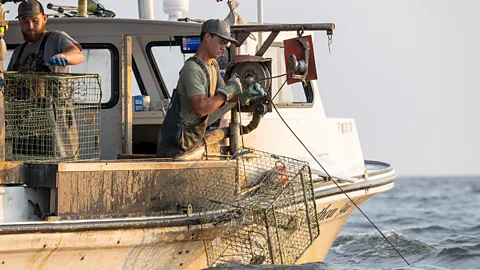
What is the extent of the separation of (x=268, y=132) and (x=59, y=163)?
2.79 m

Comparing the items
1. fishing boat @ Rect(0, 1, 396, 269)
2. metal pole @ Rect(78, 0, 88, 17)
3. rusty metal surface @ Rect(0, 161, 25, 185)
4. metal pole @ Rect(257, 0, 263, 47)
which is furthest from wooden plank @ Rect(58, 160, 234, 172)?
metal pole @ Rect(78, 0, 88, 17)

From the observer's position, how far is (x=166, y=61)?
38.2ft

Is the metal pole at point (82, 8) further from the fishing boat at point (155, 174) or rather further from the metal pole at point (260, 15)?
the metal pole at point (260, 15)

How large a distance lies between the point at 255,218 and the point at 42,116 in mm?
1837

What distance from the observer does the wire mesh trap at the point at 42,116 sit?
8977 mm

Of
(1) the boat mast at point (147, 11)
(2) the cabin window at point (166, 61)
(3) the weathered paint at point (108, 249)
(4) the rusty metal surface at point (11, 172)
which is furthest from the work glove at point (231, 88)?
(1) the boat mast at point (147, 11)

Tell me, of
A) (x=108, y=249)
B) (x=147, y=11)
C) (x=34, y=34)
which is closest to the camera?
(x=108, y=249)

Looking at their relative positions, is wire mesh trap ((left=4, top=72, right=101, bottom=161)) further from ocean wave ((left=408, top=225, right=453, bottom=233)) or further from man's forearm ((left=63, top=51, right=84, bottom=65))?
ocean wave ((left=408, top=225, right=453, bottom=233))

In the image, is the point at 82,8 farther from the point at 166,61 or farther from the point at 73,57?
the point at 73,57

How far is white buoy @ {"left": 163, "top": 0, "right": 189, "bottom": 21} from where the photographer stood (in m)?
11.7

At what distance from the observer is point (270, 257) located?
356 inches

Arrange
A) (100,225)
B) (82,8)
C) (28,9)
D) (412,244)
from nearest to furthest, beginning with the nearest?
(100,225) → (28,9) → (82,8) → (412,244)

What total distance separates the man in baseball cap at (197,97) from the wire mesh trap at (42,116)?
0.69 meters

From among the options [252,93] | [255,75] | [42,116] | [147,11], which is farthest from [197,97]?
[147,11]
